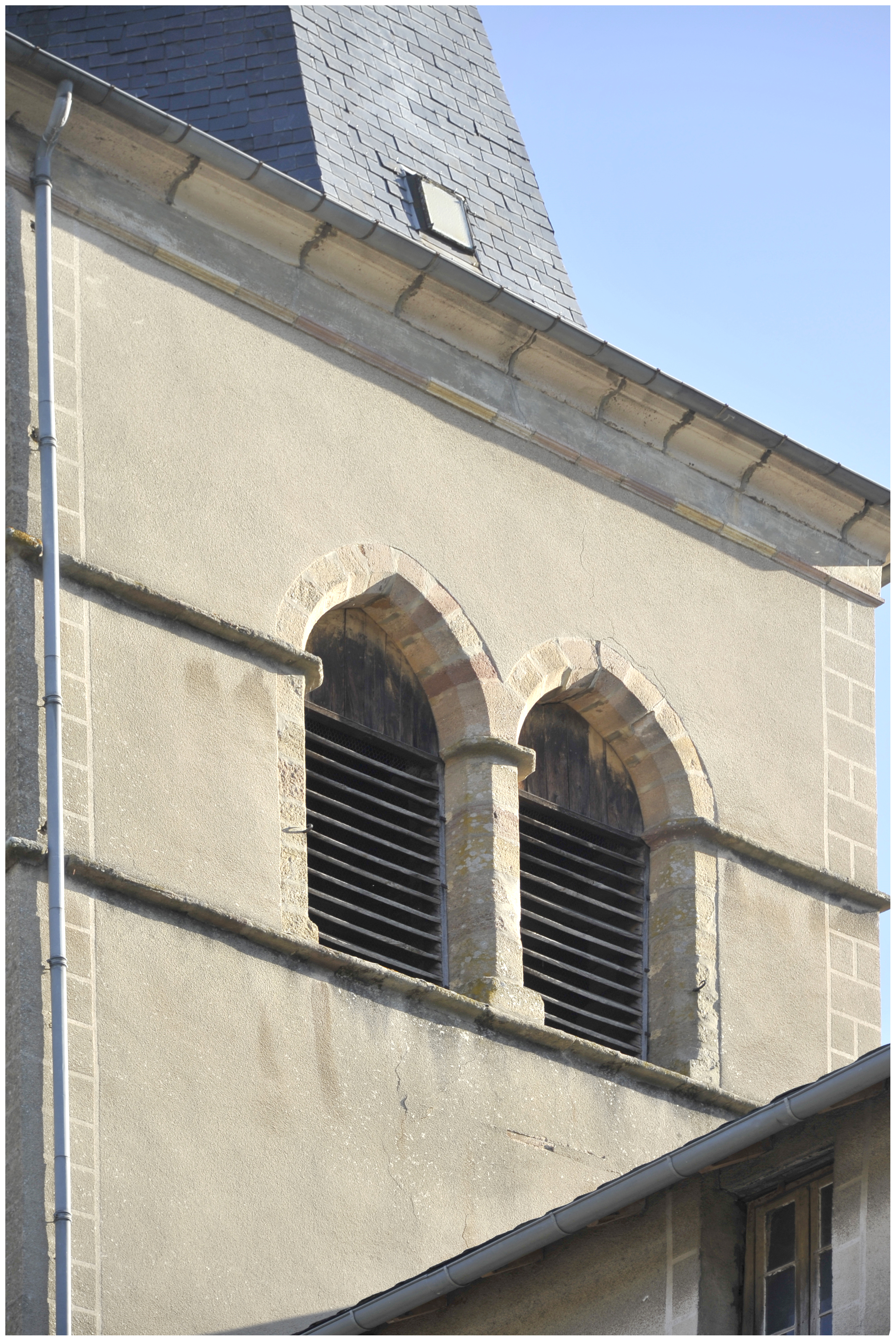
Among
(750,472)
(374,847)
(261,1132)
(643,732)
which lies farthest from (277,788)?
(750,472)

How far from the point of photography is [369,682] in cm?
1669

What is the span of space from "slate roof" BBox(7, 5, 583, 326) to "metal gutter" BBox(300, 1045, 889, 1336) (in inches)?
249

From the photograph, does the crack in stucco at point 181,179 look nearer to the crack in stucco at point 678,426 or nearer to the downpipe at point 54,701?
the downpipe at point 54,701

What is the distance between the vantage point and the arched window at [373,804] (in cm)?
1597

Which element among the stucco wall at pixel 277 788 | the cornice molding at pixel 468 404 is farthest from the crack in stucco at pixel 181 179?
the stucco wall at pixel 277 788

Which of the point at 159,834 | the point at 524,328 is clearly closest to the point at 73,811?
the point at 159,834

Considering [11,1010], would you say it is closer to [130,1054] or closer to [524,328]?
[130,1054]

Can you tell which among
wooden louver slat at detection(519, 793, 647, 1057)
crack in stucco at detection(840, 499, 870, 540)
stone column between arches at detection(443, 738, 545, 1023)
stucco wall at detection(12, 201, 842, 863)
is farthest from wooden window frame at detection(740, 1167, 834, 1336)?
crack in stucco at detection(840, 499, 870, 540)

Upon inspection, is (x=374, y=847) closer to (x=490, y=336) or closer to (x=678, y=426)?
(x=490, y=336)

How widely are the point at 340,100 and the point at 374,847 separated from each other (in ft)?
13.9

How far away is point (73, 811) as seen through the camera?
1459cm

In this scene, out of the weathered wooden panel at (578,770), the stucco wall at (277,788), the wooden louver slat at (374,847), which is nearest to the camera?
the stucco wall at (277,788)

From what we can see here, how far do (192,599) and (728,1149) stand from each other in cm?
418

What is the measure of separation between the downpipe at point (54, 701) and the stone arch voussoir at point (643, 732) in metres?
3.31
